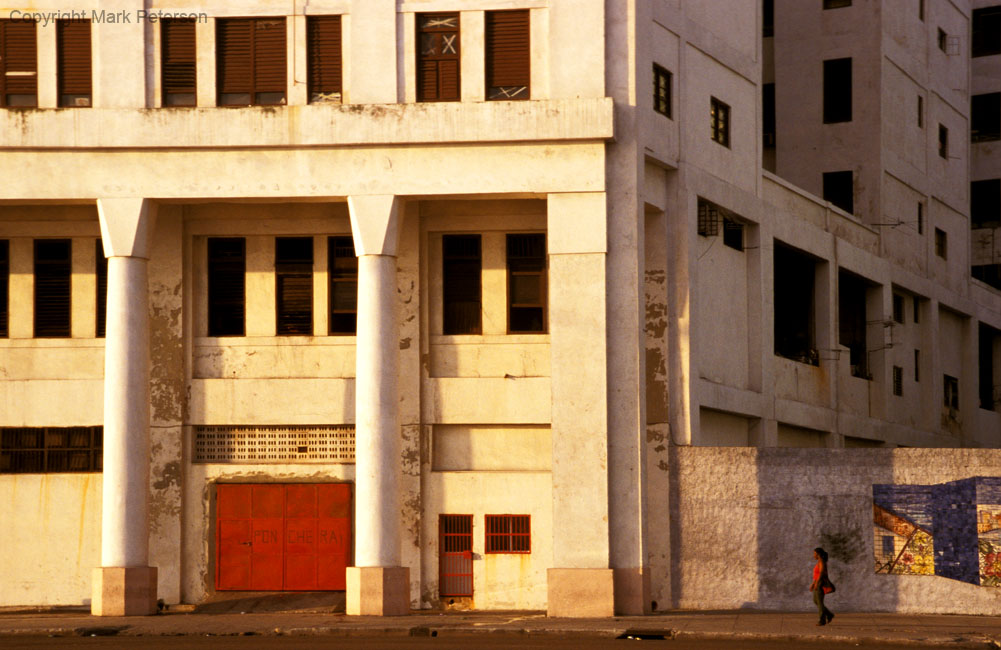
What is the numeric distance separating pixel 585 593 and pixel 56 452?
37.1ft

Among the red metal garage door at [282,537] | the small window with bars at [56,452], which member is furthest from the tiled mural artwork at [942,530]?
the small window with bars at [56,452]

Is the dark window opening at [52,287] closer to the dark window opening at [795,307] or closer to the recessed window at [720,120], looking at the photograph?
the recessed window at [720,120]

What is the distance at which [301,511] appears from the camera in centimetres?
3341

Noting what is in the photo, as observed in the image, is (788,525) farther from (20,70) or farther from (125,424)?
(20,70)

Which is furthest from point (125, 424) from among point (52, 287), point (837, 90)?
point (837, 90)

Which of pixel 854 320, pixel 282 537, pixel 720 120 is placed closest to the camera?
pixel 282 537

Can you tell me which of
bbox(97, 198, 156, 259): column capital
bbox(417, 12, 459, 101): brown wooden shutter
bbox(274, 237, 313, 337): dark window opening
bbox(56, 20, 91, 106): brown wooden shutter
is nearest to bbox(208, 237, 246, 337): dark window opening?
bbox(274, 237, 313, 337): dark window opening

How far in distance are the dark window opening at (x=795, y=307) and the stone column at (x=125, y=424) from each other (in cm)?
1662

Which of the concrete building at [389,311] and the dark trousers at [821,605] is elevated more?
the concrete building at [389,311]

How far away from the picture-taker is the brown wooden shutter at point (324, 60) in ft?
106

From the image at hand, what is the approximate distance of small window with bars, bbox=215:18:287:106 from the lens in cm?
3238

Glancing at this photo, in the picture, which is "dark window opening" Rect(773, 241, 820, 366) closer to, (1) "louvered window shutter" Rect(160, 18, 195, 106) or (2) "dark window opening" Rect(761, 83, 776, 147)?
(2) "dark window opening" Rect(761, 83, 776, 147)

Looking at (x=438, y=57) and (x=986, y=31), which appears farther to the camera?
(x=986, y=31)

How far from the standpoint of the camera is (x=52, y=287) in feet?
113
